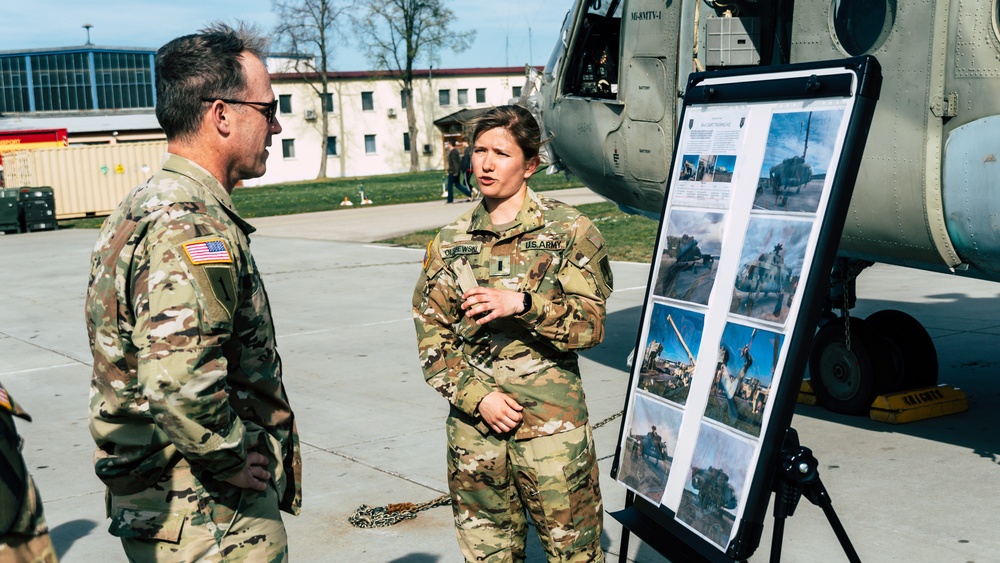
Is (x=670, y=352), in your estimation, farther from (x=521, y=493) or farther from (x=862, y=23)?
(x=862, y=23)

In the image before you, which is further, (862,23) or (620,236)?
(620,236)

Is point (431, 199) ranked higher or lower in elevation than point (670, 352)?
lower

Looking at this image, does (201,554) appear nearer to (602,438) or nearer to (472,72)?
(602,438)

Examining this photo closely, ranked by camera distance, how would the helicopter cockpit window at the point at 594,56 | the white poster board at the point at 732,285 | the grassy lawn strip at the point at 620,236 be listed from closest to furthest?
the white poster board at the point at 732,285 → the helicopter cockpit window at the point at 594,56 → the grassy lawn strip at the point at 620,236

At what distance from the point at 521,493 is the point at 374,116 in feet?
225

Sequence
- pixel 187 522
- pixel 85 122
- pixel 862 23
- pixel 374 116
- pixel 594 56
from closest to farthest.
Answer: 1. pixel 187 522
2. pixel 862 23
3. pixel 594 56
4. pixel 85 122
5. pixel 374 116

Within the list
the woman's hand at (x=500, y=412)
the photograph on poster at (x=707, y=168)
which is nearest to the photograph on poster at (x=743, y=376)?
the photograph on poster at (x=707, y=168)

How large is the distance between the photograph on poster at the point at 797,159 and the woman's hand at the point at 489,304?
34.2 inches

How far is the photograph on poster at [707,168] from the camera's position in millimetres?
3465

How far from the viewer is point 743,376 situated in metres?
3.26

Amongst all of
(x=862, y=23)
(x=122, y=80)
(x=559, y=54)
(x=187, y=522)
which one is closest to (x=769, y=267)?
(x=187, y=522)

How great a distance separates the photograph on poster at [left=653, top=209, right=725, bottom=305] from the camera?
3465 mm

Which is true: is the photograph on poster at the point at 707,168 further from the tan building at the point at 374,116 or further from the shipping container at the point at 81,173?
the tan building at the point at 374,116

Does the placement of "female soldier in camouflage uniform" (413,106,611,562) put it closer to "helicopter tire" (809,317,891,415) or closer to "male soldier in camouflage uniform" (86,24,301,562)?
"male soldier in camouflage uniform" (86,24,301,562)
